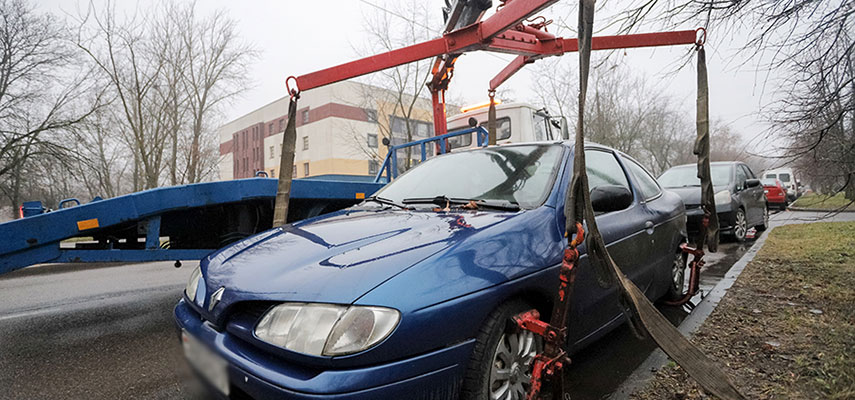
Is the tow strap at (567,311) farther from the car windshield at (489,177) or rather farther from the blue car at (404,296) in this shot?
the car windshield at (489,177)

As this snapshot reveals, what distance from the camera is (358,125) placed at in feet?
127

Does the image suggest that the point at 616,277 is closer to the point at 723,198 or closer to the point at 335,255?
the point at 335,255

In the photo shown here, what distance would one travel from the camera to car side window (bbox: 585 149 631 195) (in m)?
2.94

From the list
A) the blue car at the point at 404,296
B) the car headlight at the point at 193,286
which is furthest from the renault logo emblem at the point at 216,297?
the car headlight at the point at 193,286

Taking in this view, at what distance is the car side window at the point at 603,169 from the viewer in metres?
2.94

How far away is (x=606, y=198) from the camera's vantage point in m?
2.29

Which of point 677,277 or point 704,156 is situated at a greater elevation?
point 704,156

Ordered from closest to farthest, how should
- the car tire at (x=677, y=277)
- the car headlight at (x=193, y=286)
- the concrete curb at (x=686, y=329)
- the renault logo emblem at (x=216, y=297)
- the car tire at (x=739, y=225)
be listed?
the renault logo emblem at (x=216, y=297) < the car headlight at (x=193, y=286) < the concrete curb at (x=686, y=329) < the car tire at (x=677, y=277) < the car tire at (x=739, y=225)

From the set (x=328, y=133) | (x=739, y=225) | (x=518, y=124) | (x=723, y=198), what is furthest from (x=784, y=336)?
(x=328, y=133)

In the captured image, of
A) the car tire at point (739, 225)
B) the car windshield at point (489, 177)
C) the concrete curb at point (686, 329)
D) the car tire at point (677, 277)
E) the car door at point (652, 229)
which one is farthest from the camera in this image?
the car tire at point (739, 225)

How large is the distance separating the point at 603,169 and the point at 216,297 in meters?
2.70

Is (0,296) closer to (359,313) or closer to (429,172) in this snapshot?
(429,172)

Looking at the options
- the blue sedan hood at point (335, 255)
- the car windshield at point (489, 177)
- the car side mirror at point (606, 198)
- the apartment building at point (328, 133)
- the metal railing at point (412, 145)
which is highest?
the apartment building at point (328, 133)

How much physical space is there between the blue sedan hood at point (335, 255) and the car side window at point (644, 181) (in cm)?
190
